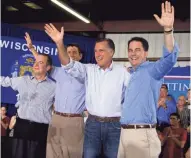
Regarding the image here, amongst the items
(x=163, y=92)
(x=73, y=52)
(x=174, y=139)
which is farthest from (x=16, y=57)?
(x=174, y=139)

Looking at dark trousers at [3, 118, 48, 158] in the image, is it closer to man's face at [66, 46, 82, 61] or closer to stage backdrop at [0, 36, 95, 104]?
man's face at [66, 46, 82, 61]

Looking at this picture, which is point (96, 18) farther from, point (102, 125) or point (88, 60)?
point (102, 125)

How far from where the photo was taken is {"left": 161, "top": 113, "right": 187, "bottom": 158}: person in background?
497 cm

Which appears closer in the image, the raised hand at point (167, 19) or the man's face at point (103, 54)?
the raised hand at point (167, 19)

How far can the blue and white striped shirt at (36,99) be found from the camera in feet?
12.5

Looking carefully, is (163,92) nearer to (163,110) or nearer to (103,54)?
(163,110)

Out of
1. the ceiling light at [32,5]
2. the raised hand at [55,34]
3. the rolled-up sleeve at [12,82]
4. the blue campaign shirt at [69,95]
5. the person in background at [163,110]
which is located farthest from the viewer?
the ceiling light at [32,5]

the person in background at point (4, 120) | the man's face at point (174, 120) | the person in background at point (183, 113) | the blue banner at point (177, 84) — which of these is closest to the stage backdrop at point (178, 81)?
the blue banner at point (177, 84)

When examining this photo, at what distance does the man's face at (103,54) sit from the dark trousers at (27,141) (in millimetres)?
1159

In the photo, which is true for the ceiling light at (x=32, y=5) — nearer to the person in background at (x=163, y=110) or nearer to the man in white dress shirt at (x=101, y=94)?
the person in background at (x=163, y=110)

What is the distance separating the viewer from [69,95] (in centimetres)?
362

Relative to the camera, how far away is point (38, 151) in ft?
12.5

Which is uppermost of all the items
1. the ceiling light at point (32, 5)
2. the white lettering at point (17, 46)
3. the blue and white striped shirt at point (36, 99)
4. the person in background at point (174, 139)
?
the ceiling light at point (32, 5)

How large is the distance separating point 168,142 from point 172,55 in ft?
8.90
